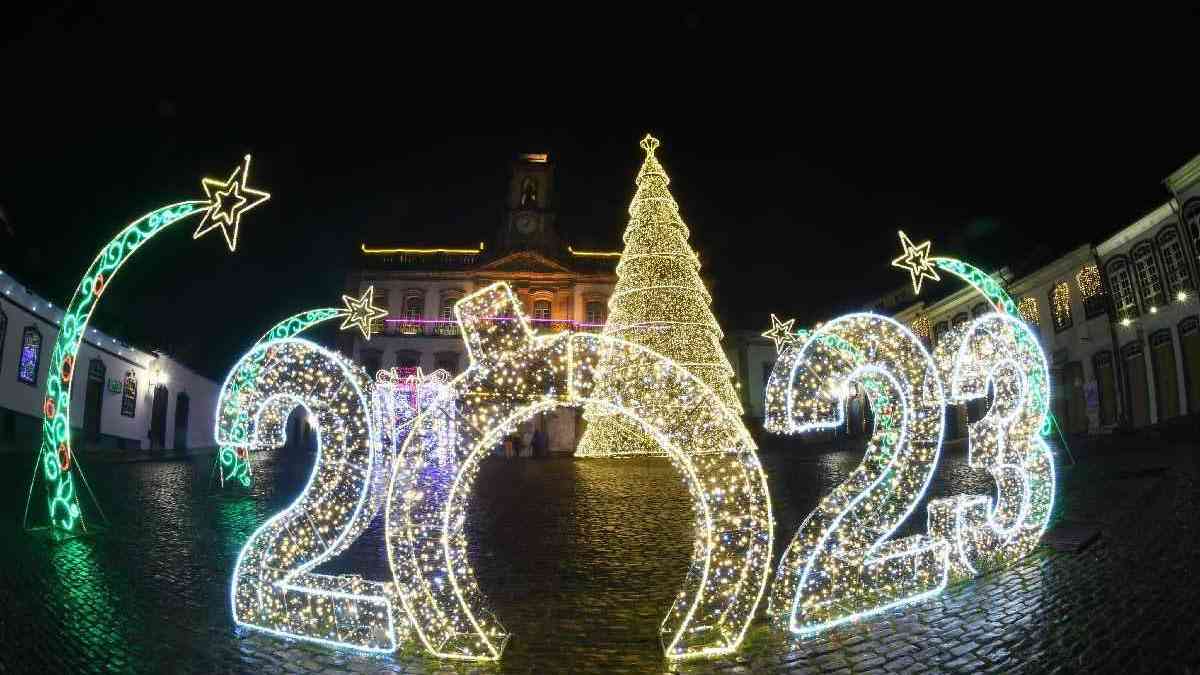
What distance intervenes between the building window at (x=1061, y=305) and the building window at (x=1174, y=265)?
4.42m

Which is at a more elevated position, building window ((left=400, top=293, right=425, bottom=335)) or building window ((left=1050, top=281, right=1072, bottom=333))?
building window ((left=400, top=293, right=425, bottom=335))

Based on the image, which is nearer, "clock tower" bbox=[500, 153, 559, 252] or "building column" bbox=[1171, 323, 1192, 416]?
"building column" bbox=[1171, 323, 1192, 416]

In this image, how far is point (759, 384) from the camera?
41125mm

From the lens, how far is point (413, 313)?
3991cm

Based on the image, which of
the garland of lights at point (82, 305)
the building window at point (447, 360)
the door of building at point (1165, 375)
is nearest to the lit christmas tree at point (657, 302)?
the door of building at point (1165, 375)

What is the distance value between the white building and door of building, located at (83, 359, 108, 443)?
0.11 feet

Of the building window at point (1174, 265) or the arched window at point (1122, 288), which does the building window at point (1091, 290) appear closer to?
the arched window at point (1122, 288)

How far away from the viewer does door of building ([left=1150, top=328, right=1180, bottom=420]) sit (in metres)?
19.2

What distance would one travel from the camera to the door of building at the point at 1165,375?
1919 cm

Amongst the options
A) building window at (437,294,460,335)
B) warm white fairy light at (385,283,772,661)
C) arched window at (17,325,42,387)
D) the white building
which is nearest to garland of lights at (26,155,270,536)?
warm white fairy light at (385,283,772,661)

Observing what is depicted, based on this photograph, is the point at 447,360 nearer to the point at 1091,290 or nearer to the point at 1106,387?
the point at 1091,290

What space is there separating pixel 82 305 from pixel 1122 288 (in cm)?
2622

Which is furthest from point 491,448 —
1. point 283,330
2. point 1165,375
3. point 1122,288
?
point 1122,288

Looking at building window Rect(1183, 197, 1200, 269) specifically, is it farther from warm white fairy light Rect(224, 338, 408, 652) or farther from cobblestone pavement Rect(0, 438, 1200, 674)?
warm white fairy light Rect(224, 338, 408, 652)
